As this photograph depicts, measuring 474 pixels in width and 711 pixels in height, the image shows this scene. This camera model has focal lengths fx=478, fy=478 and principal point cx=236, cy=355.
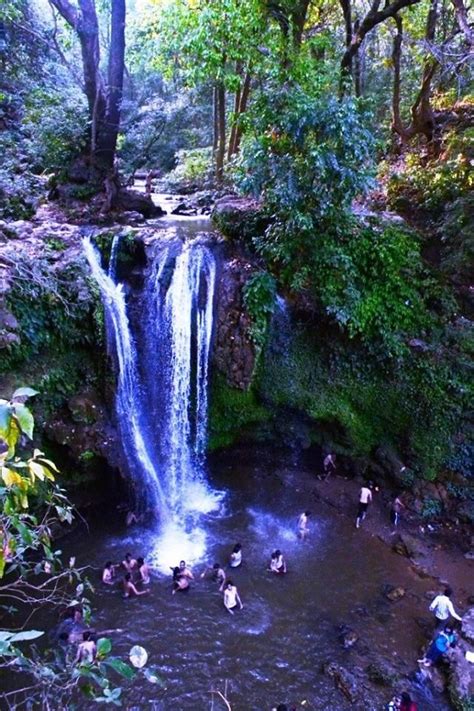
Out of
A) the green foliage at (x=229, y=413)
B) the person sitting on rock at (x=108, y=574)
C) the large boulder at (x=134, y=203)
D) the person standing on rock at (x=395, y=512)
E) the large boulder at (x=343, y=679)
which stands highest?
the large boulder at (x=134, y=203)

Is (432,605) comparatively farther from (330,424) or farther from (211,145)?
(211,145)

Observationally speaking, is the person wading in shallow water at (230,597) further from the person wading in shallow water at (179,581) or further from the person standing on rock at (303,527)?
the person standing on rock at (303,527)

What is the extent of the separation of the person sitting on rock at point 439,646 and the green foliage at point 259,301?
22.0 ft

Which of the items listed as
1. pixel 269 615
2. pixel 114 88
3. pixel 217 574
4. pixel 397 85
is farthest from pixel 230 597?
pixel 397 85

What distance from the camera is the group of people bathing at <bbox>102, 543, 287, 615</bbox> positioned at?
340 inches

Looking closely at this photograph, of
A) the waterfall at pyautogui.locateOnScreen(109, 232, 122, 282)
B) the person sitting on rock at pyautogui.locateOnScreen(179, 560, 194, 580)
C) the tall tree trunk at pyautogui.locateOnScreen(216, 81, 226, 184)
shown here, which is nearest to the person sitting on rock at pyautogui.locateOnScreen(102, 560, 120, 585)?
the person sitting on rock at pyautogui.locateOnScreen(179, 560, 194, 580)

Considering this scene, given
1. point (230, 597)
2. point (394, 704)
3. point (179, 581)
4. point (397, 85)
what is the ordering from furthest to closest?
point (397, 85) → point (179, 581) → point (230, 597) → point (394, 704)

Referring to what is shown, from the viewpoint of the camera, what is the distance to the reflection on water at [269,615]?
730 cm

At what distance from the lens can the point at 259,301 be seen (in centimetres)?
1145

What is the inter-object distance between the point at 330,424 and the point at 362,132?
6.77m

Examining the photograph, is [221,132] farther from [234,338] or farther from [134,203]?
[234,338]

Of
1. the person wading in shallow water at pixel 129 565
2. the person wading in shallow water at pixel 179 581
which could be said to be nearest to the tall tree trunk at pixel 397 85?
the person wading in shallow water at pixel 179 581

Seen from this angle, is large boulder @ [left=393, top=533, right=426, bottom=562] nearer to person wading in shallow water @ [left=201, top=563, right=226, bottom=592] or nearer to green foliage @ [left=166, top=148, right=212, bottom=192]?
person wading in shallow water @ [left=201, top=563, right=226, bottom=592]

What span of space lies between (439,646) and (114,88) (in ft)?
49.1
